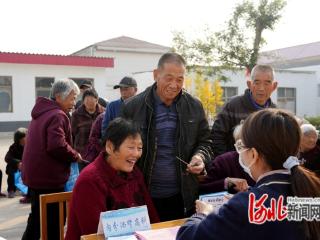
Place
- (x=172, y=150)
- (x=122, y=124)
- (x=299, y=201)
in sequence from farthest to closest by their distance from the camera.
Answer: (x=172, y=150) → (x=122, y=124) → (x=299, y=201)

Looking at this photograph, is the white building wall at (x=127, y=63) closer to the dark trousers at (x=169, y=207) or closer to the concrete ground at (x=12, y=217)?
the concrete ground at (x=12, y=217)

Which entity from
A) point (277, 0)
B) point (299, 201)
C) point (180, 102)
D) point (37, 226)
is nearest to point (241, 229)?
point (299, 201)

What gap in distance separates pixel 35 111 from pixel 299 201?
2616 mm

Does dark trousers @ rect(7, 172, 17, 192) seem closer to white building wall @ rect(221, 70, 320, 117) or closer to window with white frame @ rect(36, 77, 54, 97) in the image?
window with white frame @ rect(36, 77, 54, 97)

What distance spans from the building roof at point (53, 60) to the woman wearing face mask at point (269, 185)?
1652 cm

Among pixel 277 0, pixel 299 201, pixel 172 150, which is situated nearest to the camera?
pixel 299 201

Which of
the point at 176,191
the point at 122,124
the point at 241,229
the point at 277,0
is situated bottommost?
the point at 176,191

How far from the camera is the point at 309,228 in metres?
1.30

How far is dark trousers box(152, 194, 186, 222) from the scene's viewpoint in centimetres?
256

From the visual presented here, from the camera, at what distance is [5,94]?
16.9m

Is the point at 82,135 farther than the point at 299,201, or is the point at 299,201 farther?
the point at 82,135

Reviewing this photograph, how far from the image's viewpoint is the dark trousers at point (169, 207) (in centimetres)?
256

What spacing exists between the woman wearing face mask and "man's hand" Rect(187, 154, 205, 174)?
90 centimetres

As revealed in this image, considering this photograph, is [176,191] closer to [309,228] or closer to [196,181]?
[196,181]
